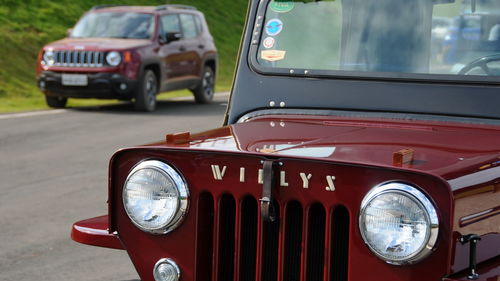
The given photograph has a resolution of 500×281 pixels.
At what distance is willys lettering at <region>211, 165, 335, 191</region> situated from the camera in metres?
3.00

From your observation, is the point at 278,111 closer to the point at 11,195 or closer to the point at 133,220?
the point at 133,220

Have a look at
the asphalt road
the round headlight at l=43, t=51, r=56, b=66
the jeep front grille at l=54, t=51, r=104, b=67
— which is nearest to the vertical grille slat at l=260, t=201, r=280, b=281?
the asphalt road

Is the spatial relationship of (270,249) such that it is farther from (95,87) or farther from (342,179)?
(95,87)

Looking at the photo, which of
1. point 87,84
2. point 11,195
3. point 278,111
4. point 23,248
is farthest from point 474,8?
point 87,84

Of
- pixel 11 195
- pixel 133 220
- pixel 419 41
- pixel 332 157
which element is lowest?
pixel 11 195

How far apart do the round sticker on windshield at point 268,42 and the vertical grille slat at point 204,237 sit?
1277 mm

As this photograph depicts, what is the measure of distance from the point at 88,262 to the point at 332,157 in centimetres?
341

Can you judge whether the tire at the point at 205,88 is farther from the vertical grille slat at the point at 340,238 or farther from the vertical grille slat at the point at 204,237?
the vertical grille slat at the point at 340,238

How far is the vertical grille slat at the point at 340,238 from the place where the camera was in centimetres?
300

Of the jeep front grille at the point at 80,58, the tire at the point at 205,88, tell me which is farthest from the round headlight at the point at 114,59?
the tire at the point at 205,88

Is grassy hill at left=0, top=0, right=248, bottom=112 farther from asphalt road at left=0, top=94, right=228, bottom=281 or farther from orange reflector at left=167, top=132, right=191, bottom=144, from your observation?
orange reflector at left=167, top=132, right=191, bottom=144

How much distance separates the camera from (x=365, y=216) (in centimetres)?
289

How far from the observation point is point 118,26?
55.9 feet

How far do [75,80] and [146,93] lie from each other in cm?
117
